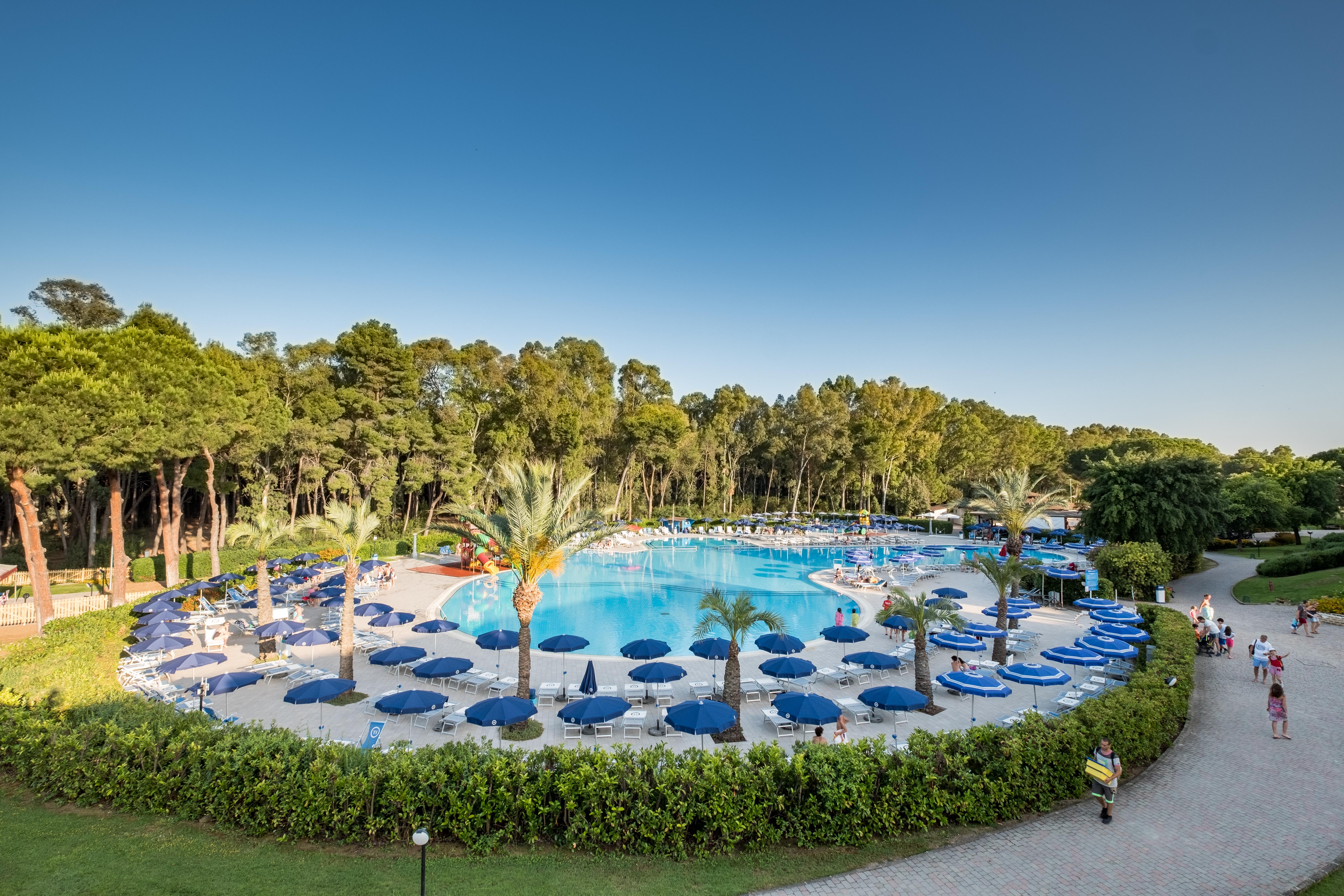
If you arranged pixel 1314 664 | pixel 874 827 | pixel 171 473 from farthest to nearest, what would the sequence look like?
pixel 171 473 < pixel 1314 664 < pixel 874 827

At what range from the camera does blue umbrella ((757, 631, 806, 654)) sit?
1642 cm

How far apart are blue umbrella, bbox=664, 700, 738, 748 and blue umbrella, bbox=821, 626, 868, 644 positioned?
6.45 metres

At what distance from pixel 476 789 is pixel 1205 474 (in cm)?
3480

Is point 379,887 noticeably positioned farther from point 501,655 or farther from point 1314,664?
point 1314,664

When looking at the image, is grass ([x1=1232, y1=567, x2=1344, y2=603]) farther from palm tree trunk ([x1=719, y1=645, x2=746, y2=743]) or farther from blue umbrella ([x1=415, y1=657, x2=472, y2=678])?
blue umbrella ([x1=415, y1=657, x2=472, y2=678])

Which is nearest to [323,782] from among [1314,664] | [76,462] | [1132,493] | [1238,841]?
[1238,841]

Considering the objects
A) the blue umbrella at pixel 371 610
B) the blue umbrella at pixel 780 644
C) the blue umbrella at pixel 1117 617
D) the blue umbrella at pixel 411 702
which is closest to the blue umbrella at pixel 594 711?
the blue umbrella at pixel 411 702

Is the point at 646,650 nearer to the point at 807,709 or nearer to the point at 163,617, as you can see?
the point at 807,709

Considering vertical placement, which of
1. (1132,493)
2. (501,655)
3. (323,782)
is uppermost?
(1132,493)

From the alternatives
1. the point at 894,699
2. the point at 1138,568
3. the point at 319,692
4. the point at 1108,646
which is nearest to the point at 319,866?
the point at 319,692

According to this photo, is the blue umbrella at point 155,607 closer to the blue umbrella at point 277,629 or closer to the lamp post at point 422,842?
the blue umbrella at point 277,629

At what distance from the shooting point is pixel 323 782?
8797 mm

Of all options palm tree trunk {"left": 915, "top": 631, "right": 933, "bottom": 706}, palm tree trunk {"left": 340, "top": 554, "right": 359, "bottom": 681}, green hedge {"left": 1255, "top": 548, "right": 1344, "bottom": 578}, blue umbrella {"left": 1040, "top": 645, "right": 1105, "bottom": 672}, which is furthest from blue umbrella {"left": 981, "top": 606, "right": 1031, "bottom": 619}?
palm tree trunk {"left": 340, "top": 554, "right": 359, "bottom": 681}

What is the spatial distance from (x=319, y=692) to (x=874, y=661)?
525 inches
